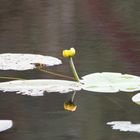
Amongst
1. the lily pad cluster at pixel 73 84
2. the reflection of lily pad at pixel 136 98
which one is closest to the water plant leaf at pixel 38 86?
the lily pad cluster at pixel 73 84

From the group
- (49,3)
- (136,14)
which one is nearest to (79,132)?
(136,14)

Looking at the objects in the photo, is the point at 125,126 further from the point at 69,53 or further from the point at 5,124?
the point at 69,53

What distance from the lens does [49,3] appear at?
1347 millimetres

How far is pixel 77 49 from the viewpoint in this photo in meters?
1.03

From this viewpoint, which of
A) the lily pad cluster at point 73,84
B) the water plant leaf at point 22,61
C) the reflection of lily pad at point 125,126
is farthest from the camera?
the water plant leaf at point 22,61

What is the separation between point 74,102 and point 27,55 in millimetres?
228

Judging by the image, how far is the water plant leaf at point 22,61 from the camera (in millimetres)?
944

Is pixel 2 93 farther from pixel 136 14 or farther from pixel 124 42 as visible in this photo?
pixel 136 14

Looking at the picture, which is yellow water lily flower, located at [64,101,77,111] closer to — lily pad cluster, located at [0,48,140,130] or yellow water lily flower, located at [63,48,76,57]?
lily pad cluster, located at [0,48,140,130]

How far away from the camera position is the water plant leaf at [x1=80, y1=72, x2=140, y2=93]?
33.2 inches

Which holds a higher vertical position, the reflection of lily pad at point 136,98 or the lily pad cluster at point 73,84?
the lily pad cluster at point 73,84

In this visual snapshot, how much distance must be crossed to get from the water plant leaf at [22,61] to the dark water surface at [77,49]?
22 millimetres

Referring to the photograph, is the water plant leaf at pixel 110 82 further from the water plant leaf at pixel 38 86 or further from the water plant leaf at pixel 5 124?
A: the water plant leaf at pixel 5 124

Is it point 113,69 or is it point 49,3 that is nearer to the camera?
point 113,69
